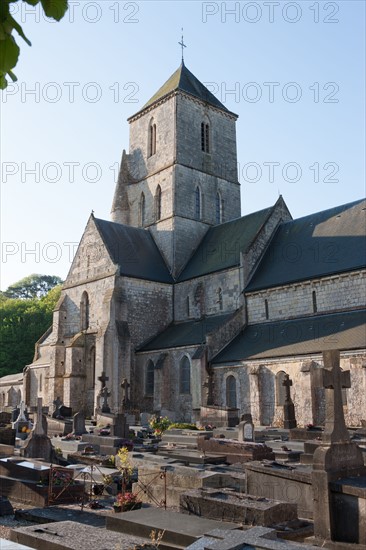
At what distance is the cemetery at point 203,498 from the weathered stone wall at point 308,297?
38.6 feet

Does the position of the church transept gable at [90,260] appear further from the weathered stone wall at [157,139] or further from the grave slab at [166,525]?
the grave slab at [166,525]

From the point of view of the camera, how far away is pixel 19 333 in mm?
57062

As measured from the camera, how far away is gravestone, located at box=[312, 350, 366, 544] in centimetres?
646

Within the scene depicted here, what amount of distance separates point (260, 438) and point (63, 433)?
28.2 feet

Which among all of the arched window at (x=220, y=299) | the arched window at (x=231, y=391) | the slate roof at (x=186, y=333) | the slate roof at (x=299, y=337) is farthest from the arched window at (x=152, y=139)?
the arched window at (x=231, y=391)

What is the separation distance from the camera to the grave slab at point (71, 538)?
18.8 feet

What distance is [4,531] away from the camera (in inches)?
293

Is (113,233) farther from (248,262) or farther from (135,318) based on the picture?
(248,262)

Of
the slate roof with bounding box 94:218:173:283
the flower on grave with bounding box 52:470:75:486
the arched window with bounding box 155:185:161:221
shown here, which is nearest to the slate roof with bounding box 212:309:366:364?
the slate roof with bounding box 94:218:173:283

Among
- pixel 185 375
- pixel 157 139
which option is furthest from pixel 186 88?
pixel 185 375

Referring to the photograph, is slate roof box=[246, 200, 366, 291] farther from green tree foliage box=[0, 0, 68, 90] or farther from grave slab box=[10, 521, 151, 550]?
green tree foliage box=[0, 0, 68, 90]

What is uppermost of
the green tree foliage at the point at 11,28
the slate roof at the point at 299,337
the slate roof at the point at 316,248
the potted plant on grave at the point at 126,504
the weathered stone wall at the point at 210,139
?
the weathered stone wall at the point at 210,139

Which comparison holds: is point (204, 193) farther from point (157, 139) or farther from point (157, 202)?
point (157, 139)

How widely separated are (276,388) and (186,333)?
795cm
